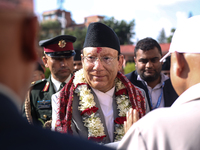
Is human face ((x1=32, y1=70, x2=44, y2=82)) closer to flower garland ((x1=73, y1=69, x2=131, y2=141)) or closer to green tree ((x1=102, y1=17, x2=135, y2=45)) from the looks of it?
flower garland ((x1=73, y1=69, x2=131, y2=141))

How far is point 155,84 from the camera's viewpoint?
406 cm

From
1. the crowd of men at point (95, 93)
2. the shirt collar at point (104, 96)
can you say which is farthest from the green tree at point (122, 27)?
the shirt collar at point (104, 96)

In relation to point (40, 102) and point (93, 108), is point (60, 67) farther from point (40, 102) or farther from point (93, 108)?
point (93, 108)

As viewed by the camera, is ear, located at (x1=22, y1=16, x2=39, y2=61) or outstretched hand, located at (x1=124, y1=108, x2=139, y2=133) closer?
ear, located at (x1=22, y1=16, x2=39, y2=61)

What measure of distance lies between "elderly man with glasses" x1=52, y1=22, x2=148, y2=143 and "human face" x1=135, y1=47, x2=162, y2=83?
3.32 feet

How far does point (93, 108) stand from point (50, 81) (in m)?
1.56

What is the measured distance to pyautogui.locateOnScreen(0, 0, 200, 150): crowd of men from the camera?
0.66 meters

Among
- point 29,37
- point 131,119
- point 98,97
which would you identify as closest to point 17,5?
point 29,37

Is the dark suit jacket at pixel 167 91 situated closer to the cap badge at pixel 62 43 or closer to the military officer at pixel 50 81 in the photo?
the military officer at pixel 50 81

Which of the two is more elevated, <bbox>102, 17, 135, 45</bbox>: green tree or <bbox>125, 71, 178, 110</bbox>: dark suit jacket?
<bbox>102, 17, 135, 45</bbox>: green tree

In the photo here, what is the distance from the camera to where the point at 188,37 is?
1.53m

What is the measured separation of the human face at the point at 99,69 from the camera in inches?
112

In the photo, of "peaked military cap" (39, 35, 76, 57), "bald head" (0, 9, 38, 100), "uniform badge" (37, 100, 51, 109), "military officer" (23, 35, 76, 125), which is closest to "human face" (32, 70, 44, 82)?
"military officer" (23, 35, 76, 125)

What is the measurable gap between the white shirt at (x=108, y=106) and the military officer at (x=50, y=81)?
1114mm
